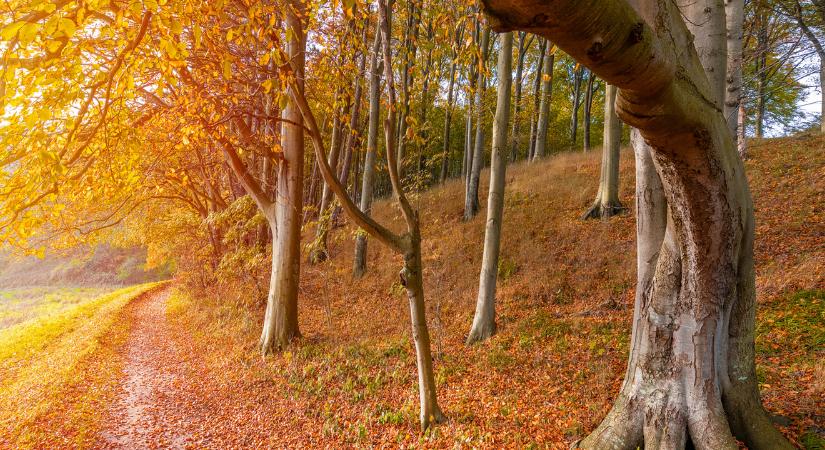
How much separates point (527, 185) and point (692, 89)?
509 inches

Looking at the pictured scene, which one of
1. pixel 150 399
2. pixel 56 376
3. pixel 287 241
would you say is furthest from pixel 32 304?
pixel 287 241

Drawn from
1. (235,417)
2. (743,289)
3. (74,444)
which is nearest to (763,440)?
(743,289)

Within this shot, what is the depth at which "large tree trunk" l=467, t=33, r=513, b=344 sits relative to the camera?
742cm

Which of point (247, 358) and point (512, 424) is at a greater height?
point (512, 424)

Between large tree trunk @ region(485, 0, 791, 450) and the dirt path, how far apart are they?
20.3 ft

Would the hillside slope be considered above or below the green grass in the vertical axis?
above

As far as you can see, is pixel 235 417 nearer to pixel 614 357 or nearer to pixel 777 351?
pixel 614 357

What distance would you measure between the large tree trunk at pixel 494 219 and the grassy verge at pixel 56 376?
6539 millimetres

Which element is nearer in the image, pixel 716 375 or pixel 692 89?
pixel 692 89

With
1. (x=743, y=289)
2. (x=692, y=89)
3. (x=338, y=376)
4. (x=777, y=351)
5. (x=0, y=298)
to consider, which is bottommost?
(x=0, y=298)

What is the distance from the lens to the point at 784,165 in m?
11.5

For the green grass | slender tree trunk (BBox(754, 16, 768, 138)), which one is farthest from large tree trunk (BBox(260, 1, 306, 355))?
slender tree trunk (BBox(754, 16, 768, 138))

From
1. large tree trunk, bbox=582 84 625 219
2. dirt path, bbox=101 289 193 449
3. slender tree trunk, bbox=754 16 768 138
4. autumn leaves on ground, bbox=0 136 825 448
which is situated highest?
slender tree trunk, bbox=754 16 768 138

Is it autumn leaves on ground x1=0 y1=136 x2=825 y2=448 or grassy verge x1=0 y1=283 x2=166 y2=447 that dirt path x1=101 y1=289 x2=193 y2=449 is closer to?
autumn leaves on ground x1=0 y1=136 x2=825 y2=448
